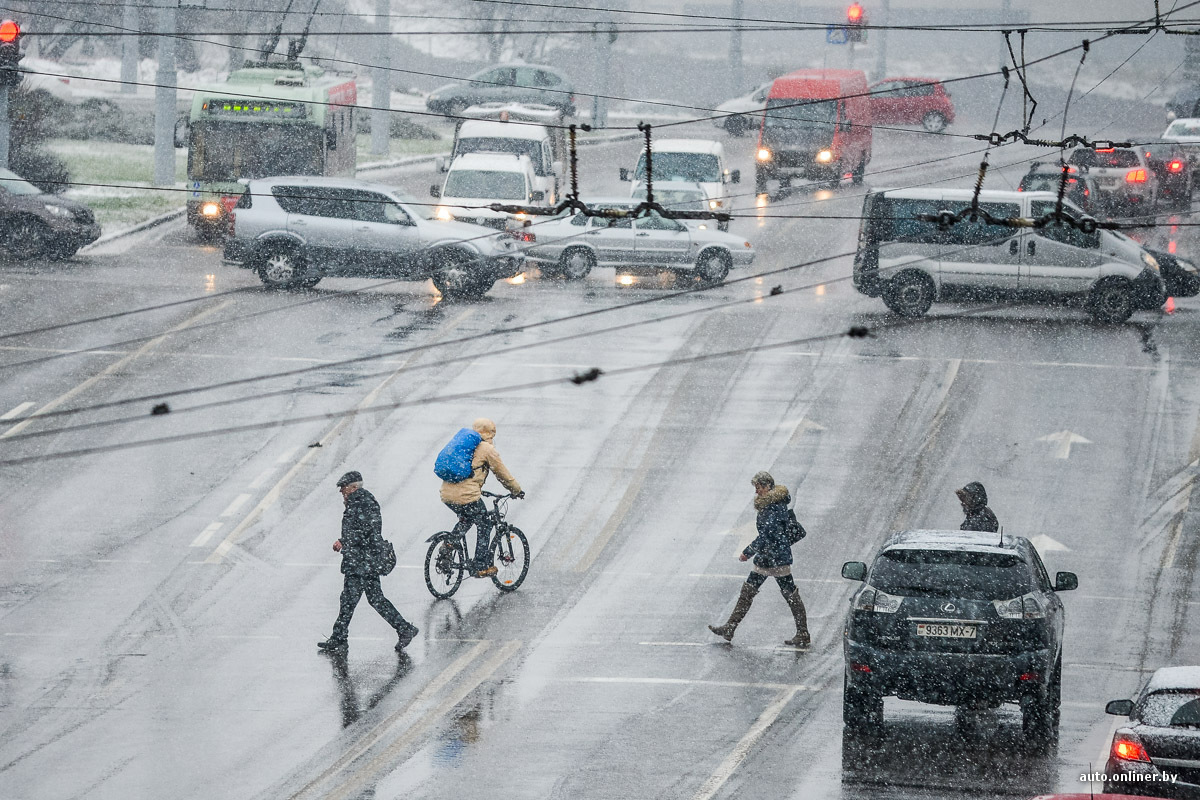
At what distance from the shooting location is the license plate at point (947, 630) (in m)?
11.7

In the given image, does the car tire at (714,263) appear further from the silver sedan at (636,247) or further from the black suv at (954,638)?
the black suv at (954,638)

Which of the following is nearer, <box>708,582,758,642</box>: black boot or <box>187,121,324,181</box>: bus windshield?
<box>708,582,758,642</box>: black boot

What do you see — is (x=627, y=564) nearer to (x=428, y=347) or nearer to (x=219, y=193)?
(x=428, y=347)

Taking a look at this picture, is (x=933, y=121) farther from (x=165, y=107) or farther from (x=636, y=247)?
(x=636, y=247)

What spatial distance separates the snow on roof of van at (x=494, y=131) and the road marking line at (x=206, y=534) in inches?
752

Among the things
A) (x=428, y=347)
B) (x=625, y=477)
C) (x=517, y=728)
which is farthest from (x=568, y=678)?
(x=428, y=347)

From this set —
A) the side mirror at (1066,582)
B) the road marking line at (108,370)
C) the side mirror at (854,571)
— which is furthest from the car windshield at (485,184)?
the side mirror at (1066,582)

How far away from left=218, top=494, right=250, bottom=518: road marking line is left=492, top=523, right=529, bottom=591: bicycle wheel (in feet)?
11.4

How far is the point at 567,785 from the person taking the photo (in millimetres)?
10734

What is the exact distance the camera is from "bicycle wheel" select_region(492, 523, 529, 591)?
53.5 ft

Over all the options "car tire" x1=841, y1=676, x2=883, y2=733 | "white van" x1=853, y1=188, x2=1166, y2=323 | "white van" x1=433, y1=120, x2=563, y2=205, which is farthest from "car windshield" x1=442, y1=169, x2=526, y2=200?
"car tire" x1=841, y1=676, x2=883, y2=733

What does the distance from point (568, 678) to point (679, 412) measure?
9415mm

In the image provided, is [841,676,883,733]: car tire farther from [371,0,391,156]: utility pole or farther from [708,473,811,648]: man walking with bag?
[371,0,391,156]: utility pole

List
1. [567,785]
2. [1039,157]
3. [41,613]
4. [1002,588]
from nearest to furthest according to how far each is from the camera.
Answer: [567,785]
[1002,588]
[41,613]
[1039,157]
